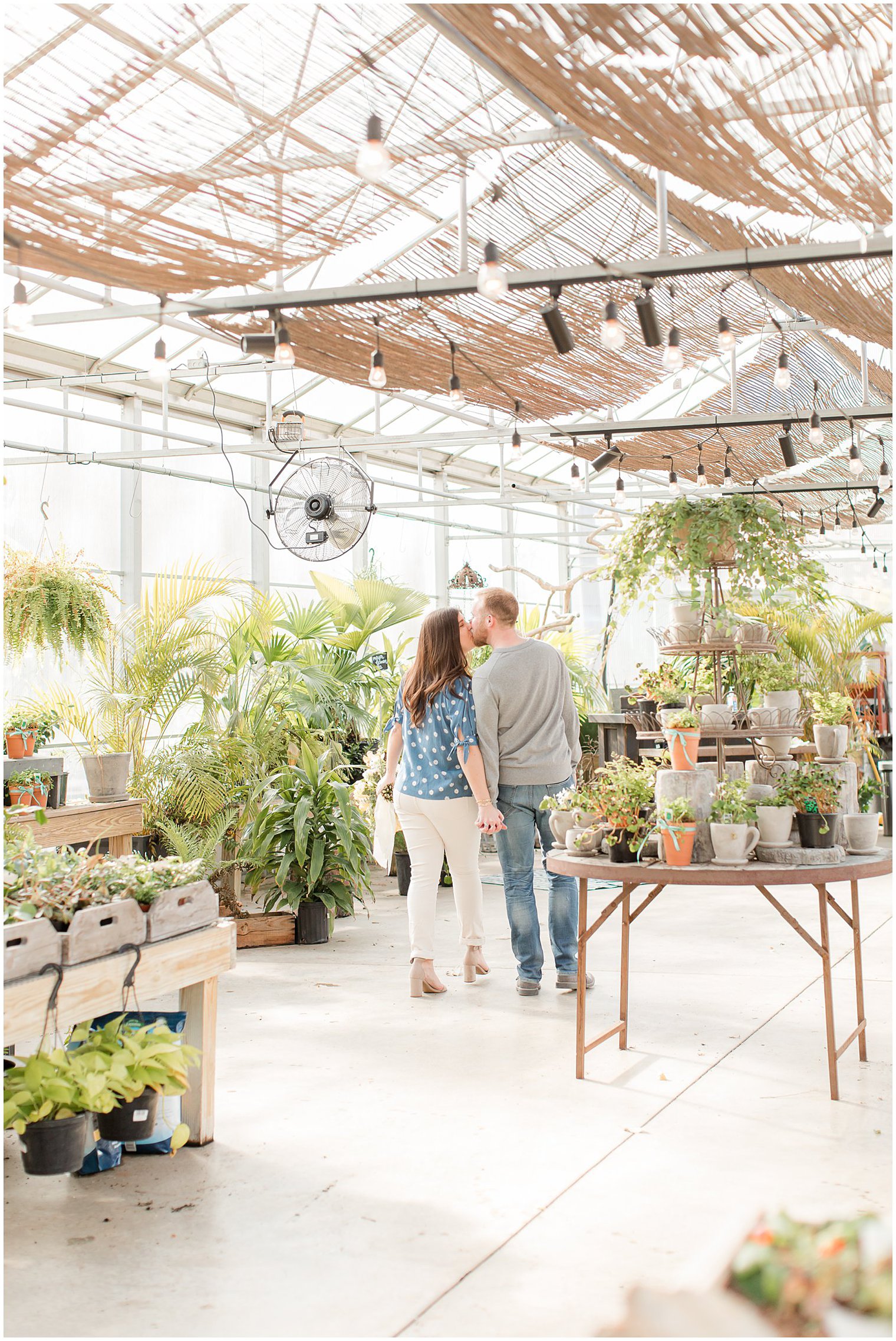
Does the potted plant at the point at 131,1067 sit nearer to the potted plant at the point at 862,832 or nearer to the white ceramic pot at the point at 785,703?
the potted plant at the point at 862,832

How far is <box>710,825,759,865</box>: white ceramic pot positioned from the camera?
360 centimetres

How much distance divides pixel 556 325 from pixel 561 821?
1.69 m

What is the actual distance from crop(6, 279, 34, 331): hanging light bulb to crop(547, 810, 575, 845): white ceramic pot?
2.25m

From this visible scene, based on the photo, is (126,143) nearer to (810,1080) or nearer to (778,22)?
(778,22)

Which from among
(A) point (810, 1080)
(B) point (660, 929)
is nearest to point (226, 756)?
(B) point (660, 929)

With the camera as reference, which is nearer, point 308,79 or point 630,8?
point 630,8

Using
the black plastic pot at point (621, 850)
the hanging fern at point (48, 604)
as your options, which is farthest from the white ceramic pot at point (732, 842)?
the hanging fern at point (48, 604)

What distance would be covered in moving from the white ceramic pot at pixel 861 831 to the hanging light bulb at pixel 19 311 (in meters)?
2.87

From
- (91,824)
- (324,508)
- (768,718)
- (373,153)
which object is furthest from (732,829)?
(324,508)

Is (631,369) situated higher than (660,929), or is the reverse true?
(631,369)

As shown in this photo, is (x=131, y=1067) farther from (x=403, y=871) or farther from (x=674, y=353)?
(x=403, y=871)

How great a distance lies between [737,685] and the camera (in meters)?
4.93

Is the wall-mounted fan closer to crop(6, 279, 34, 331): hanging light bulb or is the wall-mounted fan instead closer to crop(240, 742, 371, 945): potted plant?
crop(240, 742, 371, 945): potted plant

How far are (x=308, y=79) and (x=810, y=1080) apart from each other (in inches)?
123
